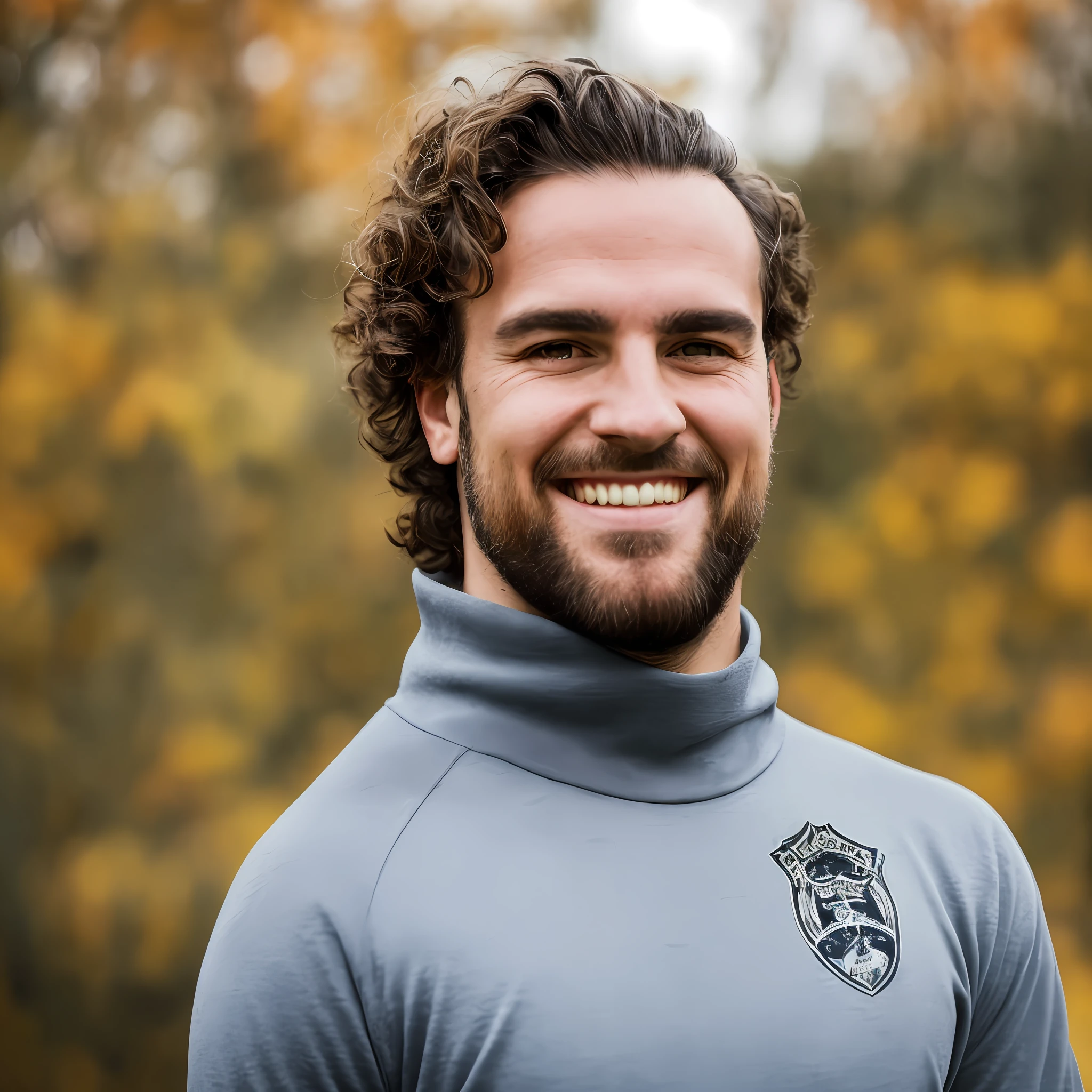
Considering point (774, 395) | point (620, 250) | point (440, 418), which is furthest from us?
point (774, 395)

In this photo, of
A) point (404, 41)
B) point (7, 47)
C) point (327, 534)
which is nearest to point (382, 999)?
point (327, 534)

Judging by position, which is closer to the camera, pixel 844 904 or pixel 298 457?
pixel 844 904

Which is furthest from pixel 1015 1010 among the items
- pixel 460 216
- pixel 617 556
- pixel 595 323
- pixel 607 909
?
pixel 460 216

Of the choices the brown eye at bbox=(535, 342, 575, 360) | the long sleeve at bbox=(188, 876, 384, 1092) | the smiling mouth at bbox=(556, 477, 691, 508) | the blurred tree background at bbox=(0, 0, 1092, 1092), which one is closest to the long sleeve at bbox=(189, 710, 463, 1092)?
the long sleeve at bbox=(188, 876, 384, 1092)

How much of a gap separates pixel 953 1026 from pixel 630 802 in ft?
1.58

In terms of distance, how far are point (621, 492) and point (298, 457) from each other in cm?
327

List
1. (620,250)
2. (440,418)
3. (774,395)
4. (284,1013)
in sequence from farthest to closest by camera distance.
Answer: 1. (774,395)
2. (440,418)
3. (620,250)
4. (284,1013)

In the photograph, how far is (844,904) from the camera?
1.51 m

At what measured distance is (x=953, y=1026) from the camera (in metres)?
1.51

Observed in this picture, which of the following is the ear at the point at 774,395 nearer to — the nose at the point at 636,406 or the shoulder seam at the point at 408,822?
the nose at the point at 636,406

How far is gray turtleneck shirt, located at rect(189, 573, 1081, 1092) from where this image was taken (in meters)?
1.34

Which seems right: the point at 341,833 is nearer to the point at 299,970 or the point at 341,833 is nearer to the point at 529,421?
the point at 299,970

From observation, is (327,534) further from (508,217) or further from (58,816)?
(508,217)

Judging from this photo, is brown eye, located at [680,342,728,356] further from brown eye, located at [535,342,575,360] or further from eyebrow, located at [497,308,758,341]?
brown eye, located at [535,342,575,360]
